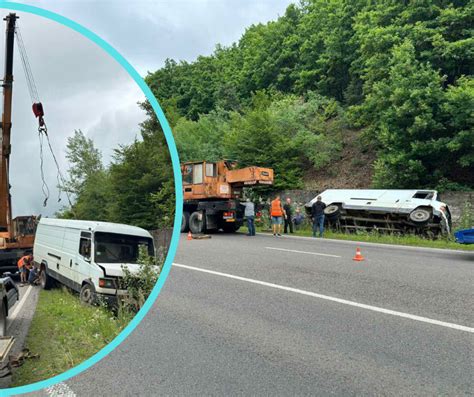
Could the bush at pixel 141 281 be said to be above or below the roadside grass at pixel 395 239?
above

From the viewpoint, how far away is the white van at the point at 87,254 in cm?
98

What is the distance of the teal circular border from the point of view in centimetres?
106

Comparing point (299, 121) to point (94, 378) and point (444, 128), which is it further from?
point (94, 378)

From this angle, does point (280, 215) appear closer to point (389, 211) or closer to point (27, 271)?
point (389, 211)

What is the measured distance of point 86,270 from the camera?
38.6 inches

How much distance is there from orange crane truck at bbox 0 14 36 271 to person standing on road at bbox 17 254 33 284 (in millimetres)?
10

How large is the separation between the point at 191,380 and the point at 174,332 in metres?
1.47

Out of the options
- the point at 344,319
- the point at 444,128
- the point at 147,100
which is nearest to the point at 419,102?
the point at 444,128

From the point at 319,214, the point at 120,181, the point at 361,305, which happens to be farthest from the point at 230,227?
the point at 120,181

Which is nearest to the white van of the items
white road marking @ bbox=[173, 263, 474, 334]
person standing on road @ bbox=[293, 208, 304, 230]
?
white road marking @ bbox=[173, 263, 474, 334]

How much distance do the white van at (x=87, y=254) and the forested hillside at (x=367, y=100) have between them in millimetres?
11345

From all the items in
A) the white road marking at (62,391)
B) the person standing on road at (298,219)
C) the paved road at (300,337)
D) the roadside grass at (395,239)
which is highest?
the person standing on road at (298,219)

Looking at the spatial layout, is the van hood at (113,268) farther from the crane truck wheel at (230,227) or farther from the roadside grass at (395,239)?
the crane truck wheel at (230,227)

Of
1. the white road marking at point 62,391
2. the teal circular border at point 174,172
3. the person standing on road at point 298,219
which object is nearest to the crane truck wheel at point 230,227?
the person standing on road at point 298,219
